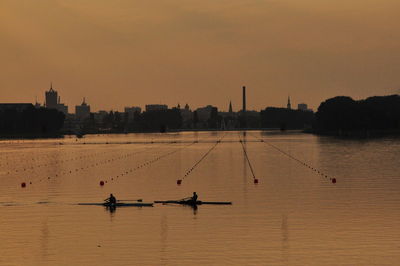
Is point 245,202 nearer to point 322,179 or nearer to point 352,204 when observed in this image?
point 352,204

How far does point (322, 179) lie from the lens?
93750mm

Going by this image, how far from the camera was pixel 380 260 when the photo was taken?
138ft

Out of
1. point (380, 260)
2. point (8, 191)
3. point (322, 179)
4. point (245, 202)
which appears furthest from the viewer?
point (322, 179)

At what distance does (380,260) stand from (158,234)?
48.4 feet

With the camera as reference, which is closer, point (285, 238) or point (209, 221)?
point (285, 238)

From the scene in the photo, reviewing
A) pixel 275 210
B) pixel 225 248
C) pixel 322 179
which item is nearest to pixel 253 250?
pixel 225 248

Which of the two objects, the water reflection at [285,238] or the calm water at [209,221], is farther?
the calm water at [209,221]

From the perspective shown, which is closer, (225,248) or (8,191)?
(225,248)

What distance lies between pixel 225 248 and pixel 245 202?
77.6ft

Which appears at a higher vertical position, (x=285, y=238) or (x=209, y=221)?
(x=209, y=221)

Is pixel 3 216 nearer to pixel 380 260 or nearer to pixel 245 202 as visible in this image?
pixel 245 202

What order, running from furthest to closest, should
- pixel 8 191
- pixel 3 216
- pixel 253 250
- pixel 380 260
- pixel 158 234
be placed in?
pixel 8 191 → pixel 3 216 → pixel 158 234 → pixel 253 250 → pixel 380 260

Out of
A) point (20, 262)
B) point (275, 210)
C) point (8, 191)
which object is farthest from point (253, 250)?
point (8, 191)

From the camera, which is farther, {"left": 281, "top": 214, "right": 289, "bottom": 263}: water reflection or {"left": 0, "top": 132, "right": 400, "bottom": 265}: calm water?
{"left": 0, "top": 132, "right": 400, "bottom": 265}: calm water
